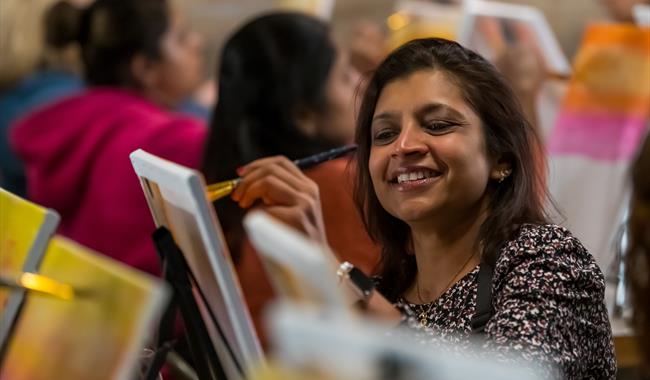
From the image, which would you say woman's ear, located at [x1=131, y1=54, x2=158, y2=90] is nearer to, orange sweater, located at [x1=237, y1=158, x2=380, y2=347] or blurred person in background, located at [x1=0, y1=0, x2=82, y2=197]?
blurred person in background, located at [x1=0, y1=0, x2=82, y2=197]

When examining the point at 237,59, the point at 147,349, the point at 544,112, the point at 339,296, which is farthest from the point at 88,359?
the point at 544,112

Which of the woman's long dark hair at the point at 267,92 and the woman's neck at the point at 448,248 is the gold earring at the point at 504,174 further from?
the woman's long dark hair at the point at 267,92

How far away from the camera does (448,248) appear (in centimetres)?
177

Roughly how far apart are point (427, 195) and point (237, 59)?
0.99m

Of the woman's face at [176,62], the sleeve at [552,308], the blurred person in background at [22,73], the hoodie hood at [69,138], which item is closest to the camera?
the sleeve at [552,308]

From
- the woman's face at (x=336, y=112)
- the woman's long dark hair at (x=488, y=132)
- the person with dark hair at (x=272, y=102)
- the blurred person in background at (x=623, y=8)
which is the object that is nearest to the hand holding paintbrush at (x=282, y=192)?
the woman's long dark hair at (x=488, y=132)

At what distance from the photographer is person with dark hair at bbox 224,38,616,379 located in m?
1.58

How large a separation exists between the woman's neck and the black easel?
0.37m

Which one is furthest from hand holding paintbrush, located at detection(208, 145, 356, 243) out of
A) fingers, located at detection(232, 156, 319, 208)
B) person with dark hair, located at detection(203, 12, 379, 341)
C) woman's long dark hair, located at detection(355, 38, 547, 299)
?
person with dark hair, located at detection(203, 12, 379, 341)

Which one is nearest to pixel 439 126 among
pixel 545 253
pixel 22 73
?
pixel 545 253

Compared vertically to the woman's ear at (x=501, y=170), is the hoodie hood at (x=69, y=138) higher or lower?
lower

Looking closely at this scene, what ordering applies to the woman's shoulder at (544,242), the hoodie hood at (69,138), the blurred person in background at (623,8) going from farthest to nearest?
1. the hoodie hood at (69,138)
2. the blurred person in background at (623,8)
3. the woman's shoulder at (544,242)

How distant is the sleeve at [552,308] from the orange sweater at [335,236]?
0.60 m

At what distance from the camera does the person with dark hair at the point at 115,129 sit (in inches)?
121
